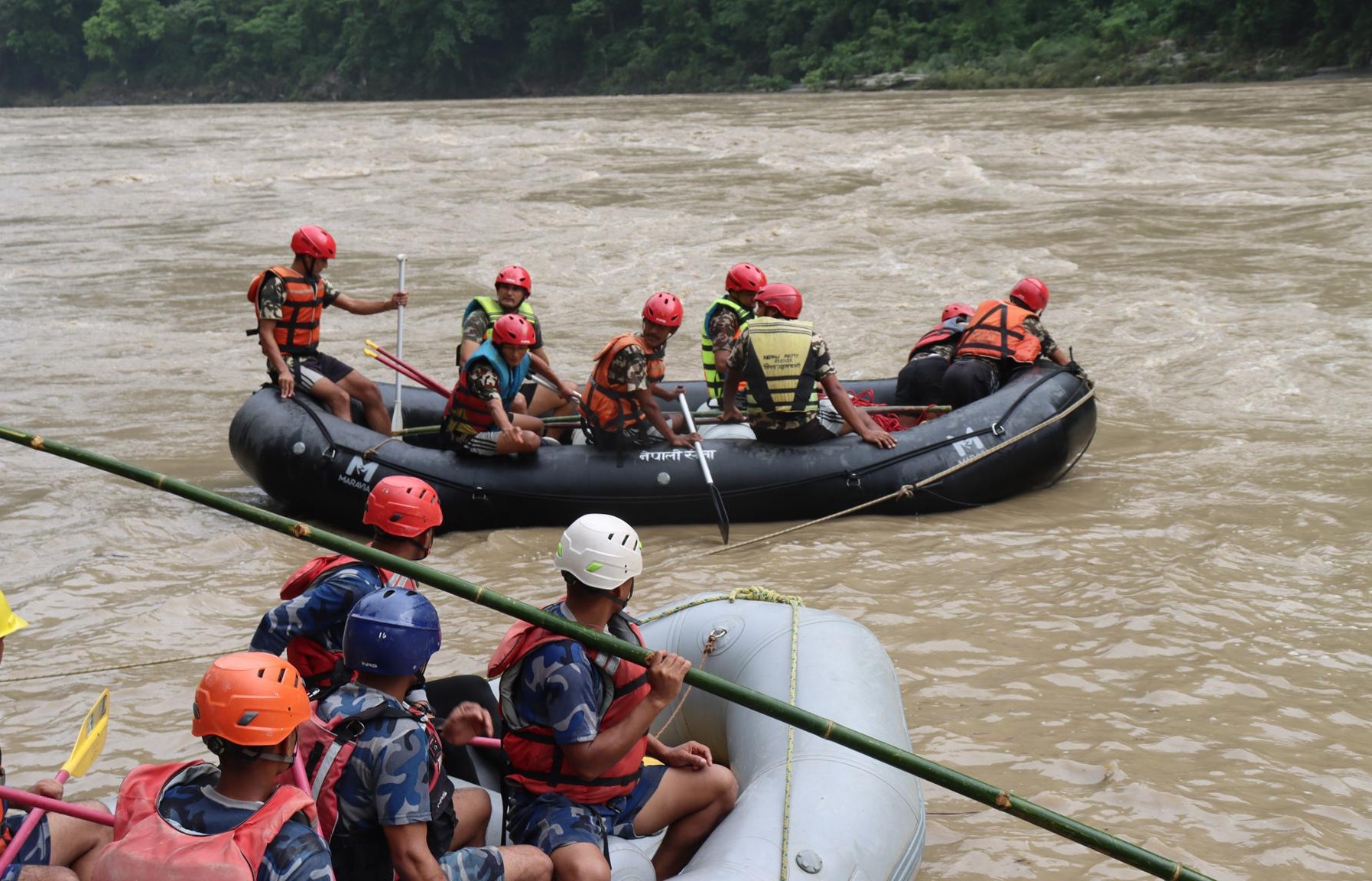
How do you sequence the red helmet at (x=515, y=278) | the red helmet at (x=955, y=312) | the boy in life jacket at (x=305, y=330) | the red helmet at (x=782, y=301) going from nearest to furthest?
the red helmet at (x=782, y=301) → the boy in life jacket at (x=305, y=330) → the red helmet at (x=515, y=278) → the red helmet at (x=955, y=312)

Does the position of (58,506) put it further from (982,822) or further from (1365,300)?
(1365,300)

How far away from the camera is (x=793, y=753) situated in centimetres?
350

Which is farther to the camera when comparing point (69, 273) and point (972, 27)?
point (972, 27)

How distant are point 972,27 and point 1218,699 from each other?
34.3 meters

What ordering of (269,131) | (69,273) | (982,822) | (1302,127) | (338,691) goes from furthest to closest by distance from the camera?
1. (269,131)
2. (1302,127)
3. (69,273)
4. (982,822)
5. (338,691)

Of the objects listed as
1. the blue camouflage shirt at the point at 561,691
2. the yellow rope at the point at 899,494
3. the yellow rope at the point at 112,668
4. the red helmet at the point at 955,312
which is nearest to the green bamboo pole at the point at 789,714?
the blue camouflage shirt at the point at 561,691

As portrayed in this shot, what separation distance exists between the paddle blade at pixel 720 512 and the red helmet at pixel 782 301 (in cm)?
90

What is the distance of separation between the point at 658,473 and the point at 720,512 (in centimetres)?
36

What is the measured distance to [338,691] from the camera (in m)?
2.75

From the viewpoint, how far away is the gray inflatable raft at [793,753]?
124 inches

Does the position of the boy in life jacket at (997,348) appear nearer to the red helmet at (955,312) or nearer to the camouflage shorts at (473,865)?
the red helmet at (955,312)

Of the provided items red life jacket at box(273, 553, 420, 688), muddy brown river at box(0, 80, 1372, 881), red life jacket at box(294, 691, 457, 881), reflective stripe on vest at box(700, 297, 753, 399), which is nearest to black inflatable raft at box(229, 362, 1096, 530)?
muddy brown river at box(0, 80, 1372, 881)

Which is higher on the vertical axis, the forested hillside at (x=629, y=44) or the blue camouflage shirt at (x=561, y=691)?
the forested hillside at (x=629, y=44)

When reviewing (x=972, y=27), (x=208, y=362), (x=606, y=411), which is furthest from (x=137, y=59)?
(x=606, y=411)
